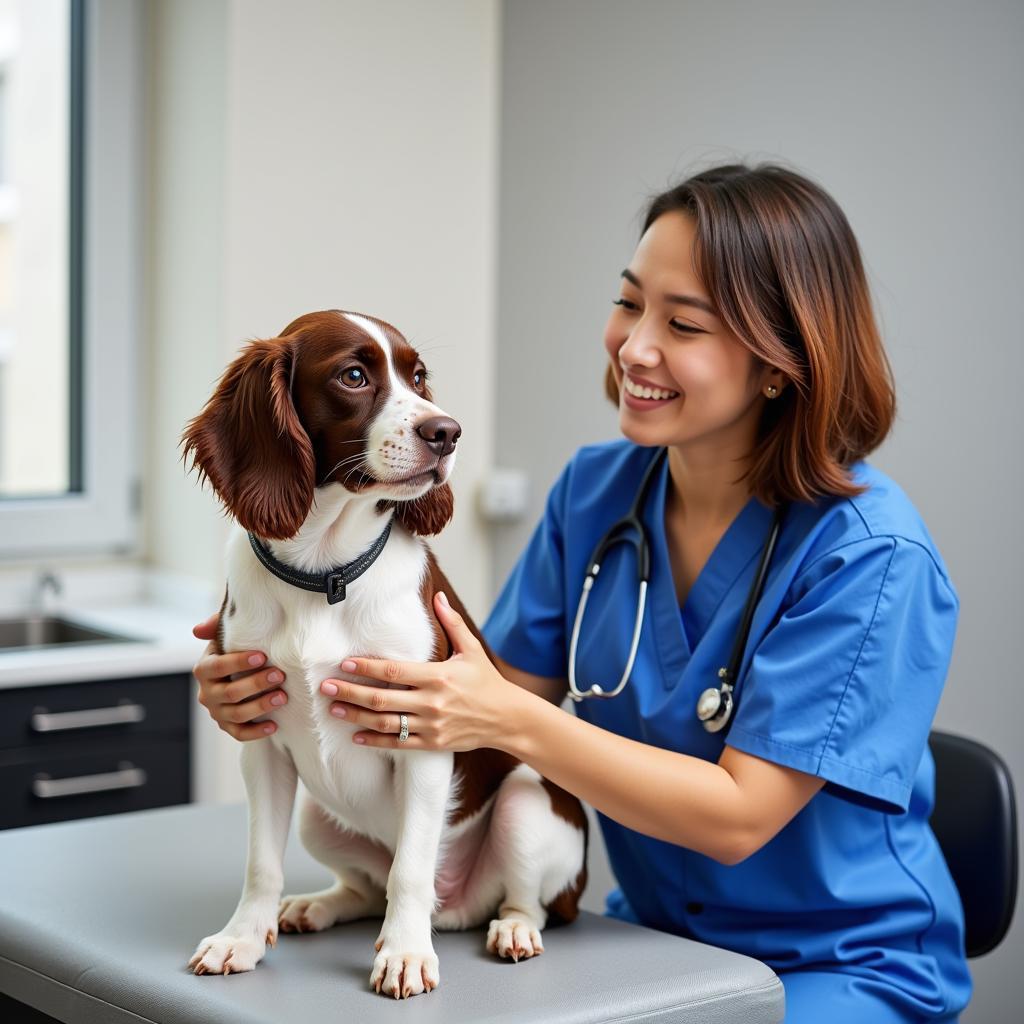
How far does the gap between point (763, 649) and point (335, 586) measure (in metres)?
0.50

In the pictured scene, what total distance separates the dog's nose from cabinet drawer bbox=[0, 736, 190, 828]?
1456 millimetres

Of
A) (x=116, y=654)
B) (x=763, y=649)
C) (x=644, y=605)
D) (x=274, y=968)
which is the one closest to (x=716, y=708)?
(x=763, y=649)

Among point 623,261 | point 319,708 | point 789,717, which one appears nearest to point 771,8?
point 623,261

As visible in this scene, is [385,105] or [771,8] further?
[385,105]

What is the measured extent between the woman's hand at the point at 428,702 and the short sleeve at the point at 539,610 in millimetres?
433

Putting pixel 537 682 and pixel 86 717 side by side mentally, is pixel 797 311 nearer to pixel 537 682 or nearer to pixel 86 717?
pixel 537 682

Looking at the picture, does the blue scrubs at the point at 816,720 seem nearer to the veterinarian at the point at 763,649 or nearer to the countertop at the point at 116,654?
the veterinarian at the point at 763,649

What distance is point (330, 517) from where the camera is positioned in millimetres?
1221

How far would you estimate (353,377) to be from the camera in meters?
1.20

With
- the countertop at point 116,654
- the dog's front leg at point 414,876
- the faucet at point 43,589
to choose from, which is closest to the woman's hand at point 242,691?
the dog's front leg at point 414,876

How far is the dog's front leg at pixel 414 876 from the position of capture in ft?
3.81

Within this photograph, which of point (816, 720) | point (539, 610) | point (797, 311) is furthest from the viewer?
point (539, 610)

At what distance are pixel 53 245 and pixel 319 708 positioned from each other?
6.75ft

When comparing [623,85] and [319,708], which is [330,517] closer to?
[319,708]
